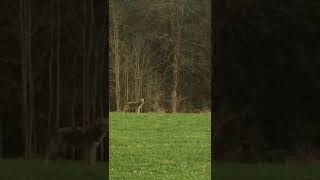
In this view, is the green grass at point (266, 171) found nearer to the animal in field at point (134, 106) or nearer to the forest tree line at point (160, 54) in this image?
the forest tree line at point (160, 54)

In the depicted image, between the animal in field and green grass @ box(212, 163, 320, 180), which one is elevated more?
the animal in field

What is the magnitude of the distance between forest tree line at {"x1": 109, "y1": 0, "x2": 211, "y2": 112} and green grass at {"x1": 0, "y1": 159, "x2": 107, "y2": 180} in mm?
6122

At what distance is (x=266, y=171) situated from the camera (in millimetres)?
4109

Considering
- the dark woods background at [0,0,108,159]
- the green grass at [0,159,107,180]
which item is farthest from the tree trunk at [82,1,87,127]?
the green grass at [0,159,107,180]

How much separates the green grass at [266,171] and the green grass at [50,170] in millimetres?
863

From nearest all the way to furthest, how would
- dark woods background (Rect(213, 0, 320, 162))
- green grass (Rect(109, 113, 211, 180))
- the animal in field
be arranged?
dark woods background (Rect(213, 0, 320, 162)) < green grass (Rect(109, 113, 211, 180)) < the animal in field

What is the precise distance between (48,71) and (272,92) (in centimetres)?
169

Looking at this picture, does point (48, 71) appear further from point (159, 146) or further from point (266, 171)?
point (159, 146)

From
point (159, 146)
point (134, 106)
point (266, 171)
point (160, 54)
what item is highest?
point (160, 54)

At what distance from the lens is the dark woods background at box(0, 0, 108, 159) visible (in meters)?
4.09

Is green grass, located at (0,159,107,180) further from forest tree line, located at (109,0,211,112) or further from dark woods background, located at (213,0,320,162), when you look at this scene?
forest tree line, located at (109,0,211,112)

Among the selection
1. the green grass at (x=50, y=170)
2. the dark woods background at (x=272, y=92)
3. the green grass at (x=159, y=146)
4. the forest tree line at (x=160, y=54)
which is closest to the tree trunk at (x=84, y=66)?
the green grass at (x=50, y=170)

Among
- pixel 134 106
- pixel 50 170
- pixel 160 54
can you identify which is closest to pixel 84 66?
pixel 50 170

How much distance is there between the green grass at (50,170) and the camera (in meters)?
3.88
